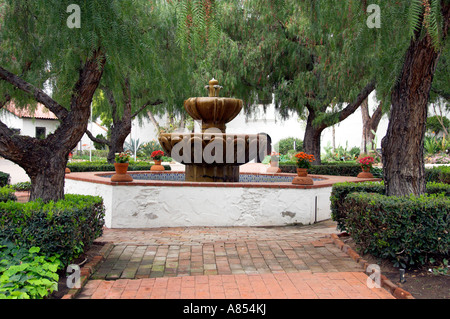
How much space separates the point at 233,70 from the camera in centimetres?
1371

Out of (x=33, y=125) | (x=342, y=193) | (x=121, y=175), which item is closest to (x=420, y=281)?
(x=342, y=193)

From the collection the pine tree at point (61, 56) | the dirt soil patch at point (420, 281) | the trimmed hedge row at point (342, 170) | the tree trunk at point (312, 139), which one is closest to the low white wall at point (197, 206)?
the pine tree at point (61, 56)

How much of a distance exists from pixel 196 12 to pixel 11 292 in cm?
281

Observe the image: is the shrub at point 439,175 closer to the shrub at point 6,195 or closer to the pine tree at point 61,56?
the pine tree at point 61,56

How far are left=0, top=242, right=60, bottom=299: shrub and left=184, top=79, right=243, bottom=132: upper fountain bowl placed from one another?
18.3 feet

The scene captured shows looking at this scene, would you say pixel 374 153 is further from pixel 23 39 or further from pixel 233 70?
pixel 23 39

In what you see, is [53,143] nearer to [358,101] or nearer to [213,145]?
[213,145]

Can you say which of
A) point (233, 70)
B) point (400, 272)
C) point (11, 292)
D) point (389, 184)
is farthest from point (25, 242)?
point (233, 70)

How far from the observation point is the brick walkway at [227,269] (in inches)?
161

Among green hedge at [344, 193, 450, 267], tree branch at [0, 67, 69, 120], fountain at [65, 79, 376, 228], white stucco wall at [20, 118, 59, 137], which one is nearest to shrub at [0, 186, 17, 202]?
tree branch at [0, 67, 69, 120]

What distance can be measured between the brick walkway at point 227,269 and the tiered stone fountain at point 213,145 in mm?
2177

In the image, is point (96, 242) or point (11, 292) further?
point (96, 242)
